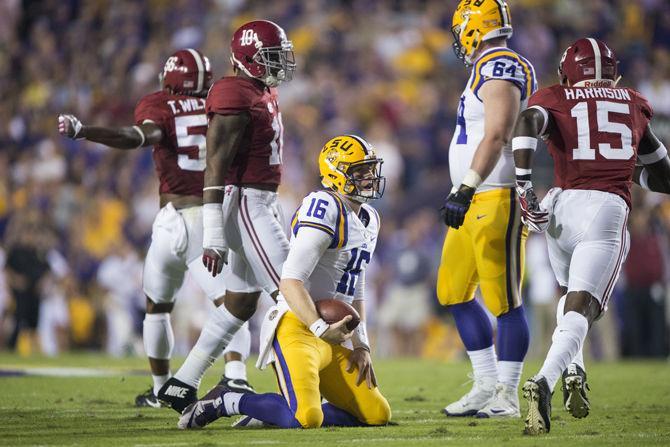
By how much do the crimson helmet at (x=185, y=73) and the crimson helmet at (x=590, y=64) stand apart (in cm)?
218

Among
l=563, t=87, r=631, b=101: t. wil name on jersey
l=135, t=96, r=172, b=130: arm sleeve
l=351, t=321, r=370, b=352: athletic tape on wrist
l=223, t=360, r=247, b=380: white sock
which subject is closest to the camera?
l=351, t=321, r=370, b=352: athletic tape on wrist

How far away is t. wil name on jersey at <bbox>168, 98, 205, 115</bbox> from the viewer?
6312 mm

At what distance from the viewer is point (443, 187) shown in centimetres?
1274

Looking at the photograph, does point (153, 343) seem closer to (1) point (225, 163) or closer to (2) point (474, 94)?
(1) point (225, 163)

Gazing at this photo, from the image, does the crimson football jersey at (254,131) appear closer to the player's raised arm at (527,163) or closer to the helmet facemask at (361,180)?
the helmet facemask at (361,180)

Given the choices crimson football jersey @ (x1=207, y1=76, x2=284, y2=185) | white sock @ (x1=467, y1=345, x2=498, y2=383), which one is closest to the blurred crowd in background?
white sock @ (x1=467, y1=345, x2=498, y2=383)

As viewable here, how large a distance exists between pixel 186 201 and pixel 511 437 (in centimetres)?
254

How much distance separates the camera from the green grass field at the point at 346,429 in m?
4.60

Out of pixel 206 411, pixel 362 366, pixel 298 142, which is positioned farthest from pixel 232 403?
pixel 298 142

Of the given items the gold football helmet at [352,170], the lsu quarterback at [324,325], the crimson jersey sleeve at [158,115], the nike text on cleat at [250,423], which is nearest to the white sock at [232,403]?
the lsu quarterback at [324,325]

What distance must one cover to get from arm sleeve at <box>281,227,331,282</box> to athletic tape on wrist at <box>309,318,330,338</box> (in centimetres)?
23

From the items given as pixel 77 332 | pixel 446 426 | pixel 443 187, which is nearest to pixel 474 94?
pixel 446 426

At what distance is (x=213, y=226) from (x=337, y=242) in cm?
77

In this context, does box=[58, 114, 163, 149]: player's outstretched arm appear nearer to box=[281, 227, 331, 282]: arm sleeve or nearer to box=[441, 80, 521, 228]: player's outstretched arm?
box=[281, 227, 331, 282]: arm sleeve
